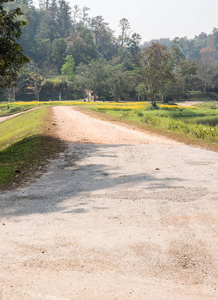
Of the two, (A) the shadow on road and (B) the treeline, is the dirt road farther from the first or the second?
(B) the treeline

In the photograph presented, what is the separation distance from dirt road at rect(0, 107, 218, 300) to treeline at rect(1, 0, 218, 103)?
44.5 m

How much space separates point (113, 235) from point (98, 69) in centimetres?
6912

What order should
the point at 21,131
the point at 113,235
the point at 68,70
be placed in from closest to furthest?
the point at 113,235 < the point at 21,131 < the point at 68,70

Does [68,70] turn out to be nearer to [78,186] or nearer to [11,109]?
[11,109]

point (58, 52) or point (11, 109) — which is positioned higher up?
point (58, 52)

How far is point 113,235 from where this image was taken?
15.2ft

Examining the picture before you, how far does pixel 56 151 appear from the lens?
11812mm

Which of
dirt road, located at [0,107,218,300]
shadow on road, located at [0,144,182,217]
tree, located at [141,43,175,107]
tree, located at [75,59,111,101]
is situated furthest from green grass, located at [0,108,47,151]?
tree, located at [75,59,111,101]

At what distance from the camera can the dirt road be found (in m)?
Result: 3.42

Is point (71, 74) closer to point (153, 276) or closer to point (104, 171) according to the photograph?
point (104, 171)

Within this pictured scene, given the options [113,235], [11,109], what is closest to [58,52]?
[11,109]

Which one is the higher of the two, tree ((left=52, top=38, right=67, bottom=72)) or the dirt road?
tree ((left=52, top=38, right=67, bottom=72))

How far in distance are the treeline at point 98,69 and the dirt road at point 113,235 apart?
44514 millimetres

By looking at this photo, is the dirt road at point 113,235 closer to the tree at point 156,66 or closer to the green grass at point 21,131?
Result: the green grass at point 21,131
